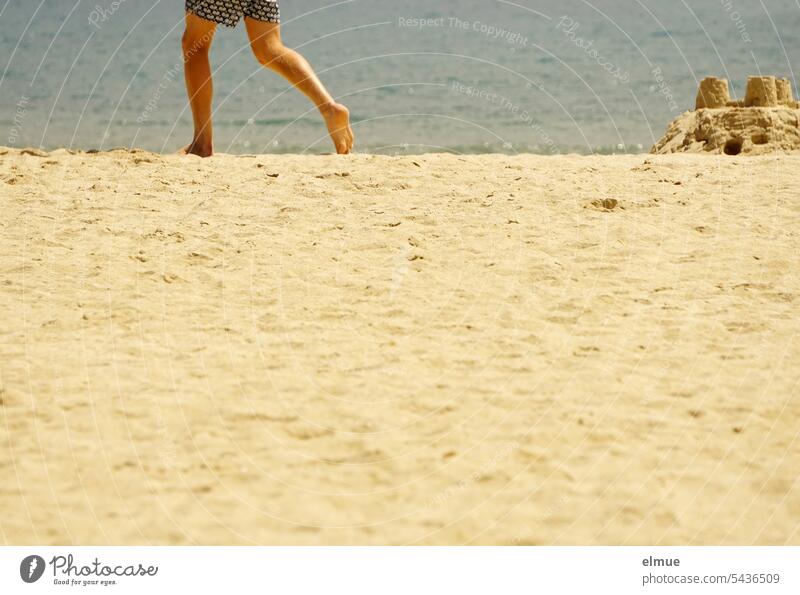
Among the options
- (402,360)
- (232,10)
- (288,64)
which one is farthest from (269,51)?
(402,360)

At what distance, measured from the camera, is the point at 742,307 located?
4.45 metres

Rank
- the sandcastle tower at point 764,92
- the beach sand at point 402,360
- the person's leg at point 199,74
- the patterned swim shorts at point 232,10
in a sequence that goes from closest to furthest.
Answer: the beach sand at point 402,360
the patterned swim shorts at point 232,10
the person's leg at point 199,74
the sandcastle tower at point 764,92

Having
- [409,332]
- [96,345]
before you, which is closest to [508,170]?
[409,332]

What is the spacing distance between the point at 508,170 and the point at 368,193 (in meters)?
1.18

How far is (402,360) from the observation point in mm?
3914

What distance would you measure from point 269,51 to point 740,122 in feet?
14.4

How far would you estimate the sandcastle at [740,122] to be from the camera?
8195 mm

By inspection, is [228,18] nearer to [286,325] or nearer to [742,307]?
[286,325]

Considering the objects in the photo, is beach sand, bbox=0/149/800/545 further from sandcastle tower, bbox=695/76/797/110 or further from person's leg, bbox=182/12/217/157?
sandcastle tower, bbox=695/76/797/110

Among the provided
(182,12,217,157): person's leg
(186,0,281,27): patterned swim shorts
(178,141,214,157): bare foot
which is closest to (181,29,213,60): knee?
(182,12,217,157): person's leg

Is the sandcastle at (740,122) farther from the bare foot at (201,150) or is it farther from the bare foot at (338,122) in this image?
the bare foot at (201,150)

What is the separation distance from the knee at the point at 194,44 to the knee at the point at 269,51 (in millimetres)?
472

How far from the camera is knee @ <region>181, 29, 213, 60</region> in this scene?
22.9 ft

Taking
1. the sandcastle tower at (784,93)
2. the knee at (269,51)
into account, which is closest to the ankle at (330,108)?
the knee at (269,51)
